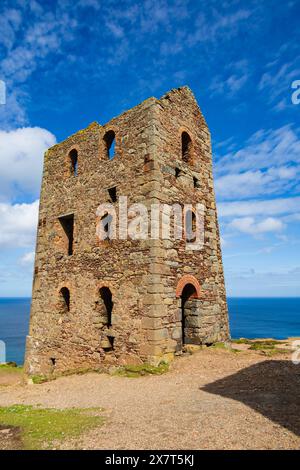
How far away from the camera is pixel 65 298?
43.6ft

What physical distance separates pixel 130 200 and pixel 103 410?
6424 millimetres

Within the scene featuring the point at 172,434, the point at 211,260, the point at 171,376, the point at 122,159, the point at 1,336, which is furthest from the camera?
the point at 1,336

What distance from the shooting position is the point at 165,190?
10.7 metres

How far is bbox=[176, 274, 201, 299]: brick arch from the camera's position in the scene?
34.7 feet

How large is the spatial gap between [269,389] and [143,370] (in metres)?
3.56

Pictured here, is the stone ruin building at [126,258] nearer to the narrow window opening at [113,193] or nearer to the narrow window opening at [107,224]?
the narrow window opening at [113,193]

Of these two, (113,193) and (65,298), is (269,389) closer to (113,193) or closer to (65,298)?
(113,193)

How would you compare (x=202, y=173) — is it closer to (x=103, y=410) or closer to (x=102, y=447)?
(x=103, y=410)

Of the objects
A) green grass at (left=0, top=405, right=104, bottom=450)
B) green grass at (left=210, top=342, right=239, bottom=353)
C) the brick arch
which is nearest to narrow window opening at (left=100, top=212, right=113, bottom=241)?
the brick arch

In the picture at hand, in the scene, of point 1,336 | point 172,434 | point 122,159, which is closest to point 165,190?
point 122,159

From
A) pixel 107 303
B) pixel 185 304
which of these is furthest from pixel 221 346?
pixel 107 303

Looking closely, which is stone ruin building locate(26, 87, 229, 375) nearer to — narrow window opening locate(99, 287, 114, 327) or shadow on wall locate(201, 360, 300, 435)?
narrow window opening locate(99, 287, 114, 327)

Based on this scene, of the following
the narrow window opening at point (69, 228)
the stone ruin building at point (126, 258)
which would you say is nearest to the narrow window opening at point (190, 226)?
the stone ruin building at point (126, 258)

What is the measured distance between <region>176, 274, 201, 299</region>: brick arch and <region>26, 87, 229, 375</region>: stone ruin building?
0.04 m
